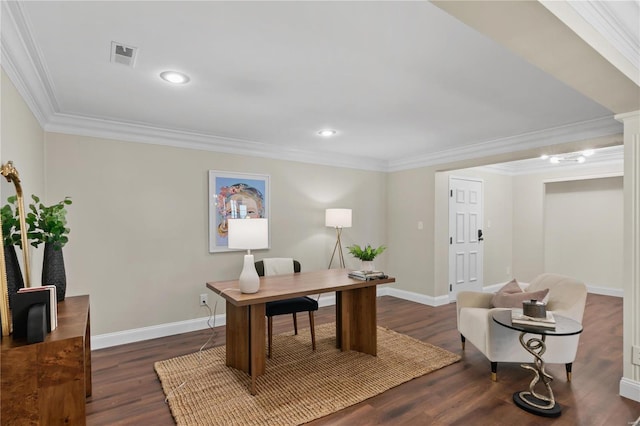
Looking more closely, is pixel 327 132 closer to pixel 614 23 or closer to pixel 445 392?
pixel 614 23

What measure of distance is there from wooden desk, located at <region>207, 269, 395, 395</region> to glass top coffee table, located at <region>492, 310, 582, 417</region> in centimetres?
116

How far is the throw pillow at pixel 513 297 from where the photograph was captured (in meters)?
2.79

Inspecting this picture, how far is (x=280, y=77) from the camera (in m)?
2.39

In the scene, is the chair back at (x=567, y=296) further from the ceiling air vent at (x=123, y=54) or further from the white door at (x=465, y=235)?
the ceiling air vent at (x=123, y=54)

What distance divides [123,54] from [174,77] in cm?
37

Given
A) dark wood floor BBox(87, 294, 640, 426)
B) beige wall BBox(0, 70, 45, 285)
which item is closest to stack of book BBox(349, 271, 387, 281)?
dark wood floor BBox(87, 294, 640, 426)

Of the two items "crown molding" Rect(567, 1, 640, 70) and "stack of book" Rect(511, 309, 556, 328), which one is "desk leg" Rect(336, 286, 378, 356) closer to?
"stack of book" Rect(511, 309, 556, 328)

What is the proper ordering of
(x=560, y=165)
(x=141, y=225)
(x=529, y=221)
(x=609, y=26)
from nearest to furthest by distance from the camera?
(x=609, y=26) → (x=141, y=225) → (x=560, y=165) → (x=529, y=221)

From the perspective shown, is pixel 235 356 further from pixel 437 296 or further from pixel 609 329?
pixel 609 329

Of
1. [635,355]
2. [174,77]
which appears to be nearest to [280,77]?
[174,77]

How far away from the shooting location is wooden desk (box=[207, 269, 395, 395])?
2570 millimetres

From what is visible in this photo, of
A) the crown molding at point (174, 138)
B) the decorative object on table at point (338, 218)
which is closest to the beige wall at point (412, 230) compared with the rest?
the crown molding at point (174, 138)

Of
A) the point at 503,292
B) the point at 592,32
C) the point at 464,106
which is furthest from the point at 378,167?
the point at 592,32

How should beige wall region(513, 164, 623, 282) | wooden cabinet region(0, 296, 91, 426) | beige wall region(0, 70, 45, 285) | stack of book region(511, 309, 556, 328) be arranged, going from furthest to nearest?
beige wall region(513, 164, 623, 282), stack of book region(511, 309, 556, 328), beige wall region(0, 70, 45, 285), wooden cabinet region(0, 296, 91, 426)
